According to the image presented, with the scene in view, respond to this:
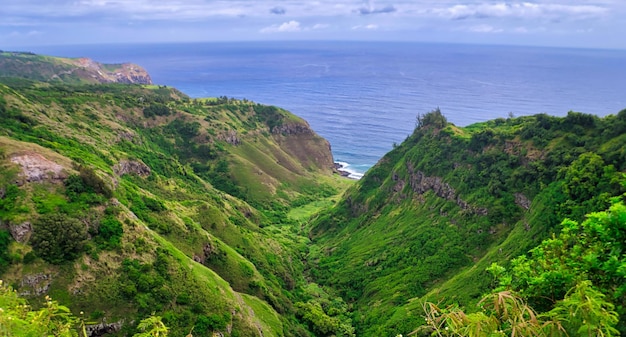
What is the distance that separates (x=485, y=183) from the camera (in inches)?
3846

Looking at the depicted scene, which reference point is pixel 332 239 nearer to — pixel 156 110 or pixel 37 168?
pixel 37 168

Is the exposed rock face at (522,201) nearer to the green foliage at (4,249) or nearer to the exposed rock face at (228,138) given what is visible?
the green foliage at (4,249)

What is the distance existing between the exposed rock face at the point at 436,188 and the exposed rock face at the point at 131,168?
78.3 m

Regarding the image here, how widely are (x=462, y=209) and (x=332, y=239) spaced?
5083cm

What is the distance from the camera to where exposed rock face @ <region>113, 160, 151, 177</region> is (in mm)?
102069

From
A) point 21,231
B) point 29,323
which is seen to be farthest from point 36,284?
point 29,323

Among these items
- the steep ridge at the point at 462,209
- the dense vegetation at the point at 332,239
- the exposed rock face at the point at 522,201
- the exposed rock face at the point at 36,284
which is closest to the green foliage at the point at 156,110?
the dense vegetation at the point at 332,239

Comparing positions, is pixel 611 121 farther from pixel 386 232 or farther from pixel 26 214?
pixel 26 214

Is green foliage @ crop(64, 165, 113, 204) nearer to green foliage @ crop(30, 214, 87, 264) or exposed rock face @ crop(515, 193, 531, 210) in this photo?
green foliage @ crop(30, 214, 87, 264)

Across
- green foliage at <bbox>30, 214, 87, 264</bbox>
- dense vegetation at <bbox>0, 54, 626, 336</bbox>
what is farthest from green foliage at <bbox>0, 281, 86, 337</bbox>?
green foliage at <bbox>30, 214, 87, 264</bbox>

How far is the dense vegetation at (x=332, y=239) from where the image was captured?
61.0ft

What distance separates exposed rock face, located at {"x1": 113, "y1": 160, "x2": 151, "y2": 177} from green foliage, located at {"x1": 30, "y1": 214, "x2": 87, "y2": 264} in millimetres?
47457

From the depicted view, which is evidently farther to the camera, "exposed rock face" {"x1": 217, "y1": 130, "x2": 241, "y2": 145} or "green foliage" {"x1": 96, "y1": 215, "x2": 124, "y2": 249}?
"exposed rock face" {"x1": 217, "y1": 130, "x2": 241, "y2": 145}

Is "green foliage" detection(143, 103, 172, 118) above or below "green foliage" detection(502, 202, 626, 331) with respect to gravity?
below
